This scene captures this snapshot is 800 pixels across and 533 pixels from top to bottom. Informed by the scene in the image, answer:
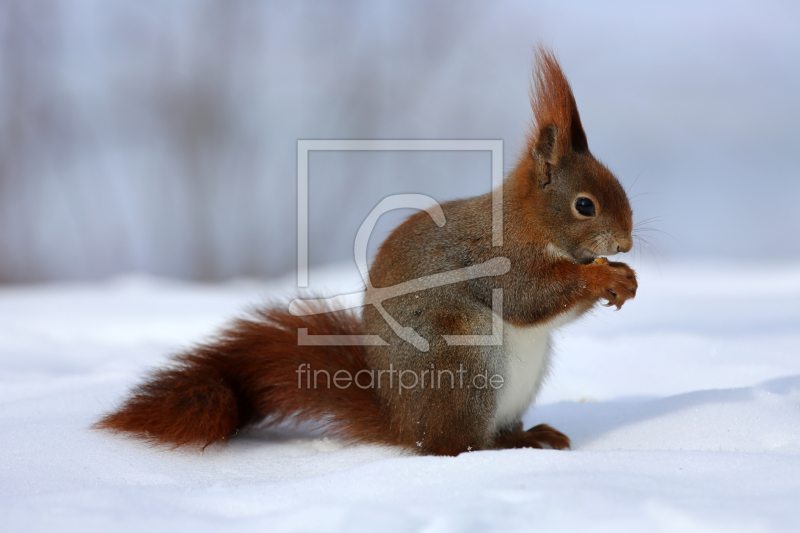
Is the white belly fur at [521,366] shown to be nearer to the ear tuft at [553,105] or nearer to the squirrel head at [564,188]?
the squirrel head at [564,188]

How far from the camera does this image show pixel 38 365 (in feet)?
7.13

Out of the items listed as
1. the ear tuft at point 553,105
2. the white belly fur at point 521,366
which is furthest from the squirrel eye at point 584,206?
the white belly fur at point 521,366

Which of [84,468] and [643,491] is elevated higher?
[643,491]

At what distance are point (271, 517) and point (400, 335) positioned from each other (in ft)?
1.85

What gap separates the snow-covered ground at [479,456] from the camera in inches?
33.3

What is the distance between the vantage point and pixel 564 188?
4.96 ft

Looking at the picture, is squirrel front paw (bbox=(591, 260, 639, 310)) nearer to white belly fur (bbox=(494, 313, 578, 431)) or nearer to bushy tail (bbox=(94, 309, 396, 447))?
white belly fur (bbox=(494, 313, 578, 431))

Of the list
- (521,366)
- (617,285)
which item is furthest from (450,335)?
(617,285)

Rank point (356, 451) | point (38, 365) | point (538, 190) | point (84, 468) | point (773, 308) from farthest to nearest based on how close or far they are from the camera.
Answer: point (773, 308)
point (38, 365)
point (538, 190)
point (356, 451)
point (84, 468)

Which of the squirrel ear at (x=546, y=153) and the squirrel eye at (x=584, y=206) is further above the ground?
the squirrel ear at (x=546, y=153)

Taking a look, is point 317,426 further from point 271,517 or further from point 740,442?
point 740,442

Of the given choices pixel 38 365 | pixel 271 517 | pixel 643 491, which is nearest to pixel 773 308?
pixel 643 491

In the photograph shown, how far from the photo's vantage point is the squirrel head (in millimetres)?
1484

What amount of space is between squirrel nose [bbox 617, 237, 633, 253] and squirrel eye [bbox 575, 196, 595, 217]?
3.5 inches
